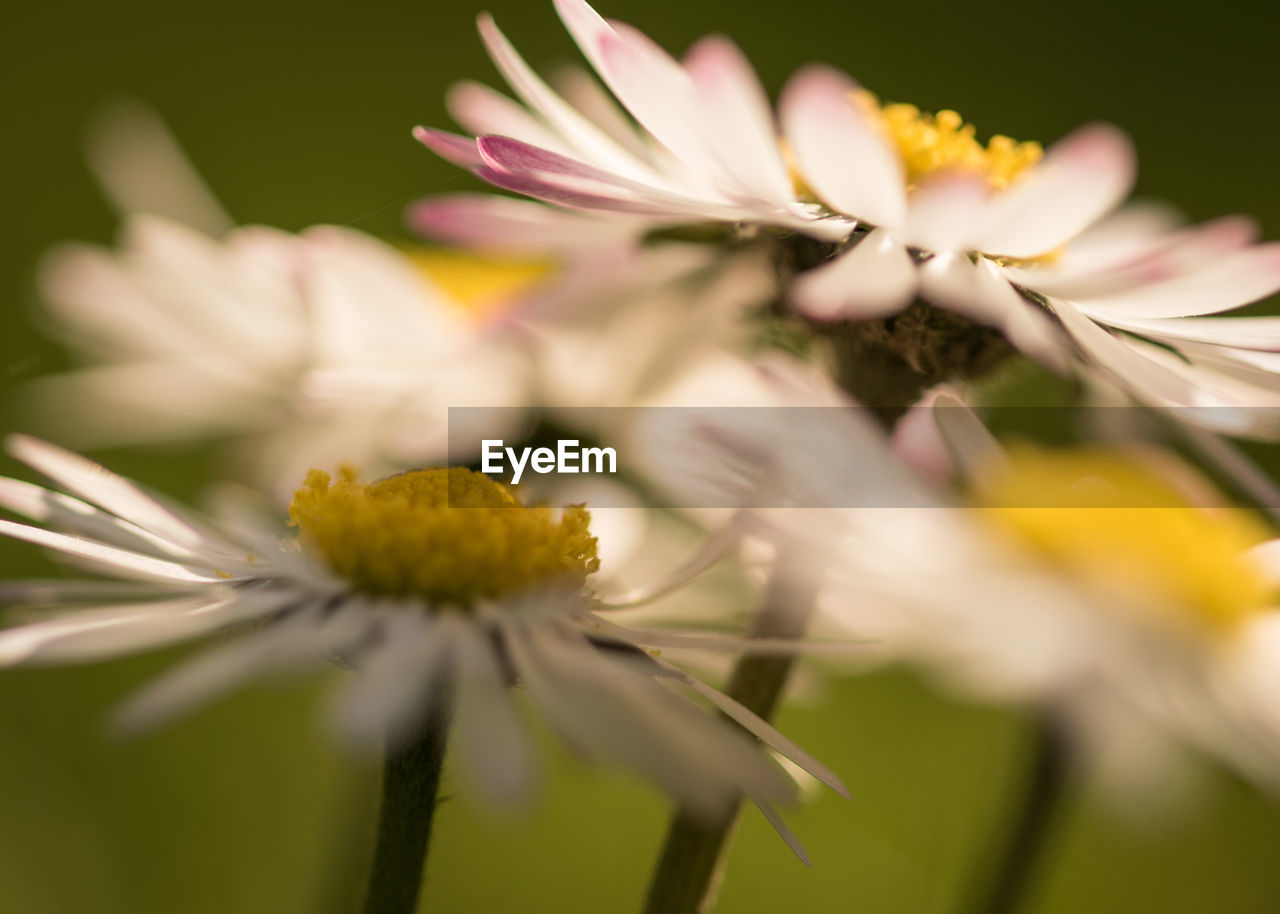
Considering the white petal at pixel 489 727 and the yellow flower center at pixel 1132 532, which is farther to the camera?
the yellow flower center at pixel 1132 532

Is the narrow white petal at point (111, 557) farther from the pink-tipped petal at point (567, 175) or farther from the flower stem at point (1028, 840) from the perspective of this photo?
the flower stem at point (1028, 840)

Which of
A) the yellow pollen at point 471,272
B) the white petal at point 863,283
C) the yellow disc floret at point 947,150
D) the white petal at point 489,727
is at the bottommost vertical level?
the white petal at point 489,727

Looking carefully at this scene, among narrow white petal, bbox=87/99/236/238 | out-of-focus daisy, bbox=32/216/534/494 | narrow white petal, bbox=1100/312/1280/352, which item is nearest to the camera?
narrow white petal, bbox=1100/312/1280/352

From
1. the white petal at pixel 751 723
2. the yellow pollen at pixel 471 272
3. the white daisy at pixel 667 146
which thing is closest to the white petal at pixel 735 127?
the white daisy at pixel 667 146

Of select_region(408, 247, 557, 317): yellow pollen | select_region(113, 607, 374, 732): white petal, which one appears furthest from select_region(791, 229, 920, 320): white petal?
select_region(408, 247, 557, 317): yellow pollen

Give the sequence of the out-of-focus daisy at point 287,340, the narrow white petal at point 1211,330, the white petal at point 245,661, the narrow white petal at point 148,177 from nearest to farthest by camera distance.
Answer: the white petal at point 245,661, the narrow white petal at point 1211,330, the out-of-focus daisy at point 287,340, the narrow white petal at point 148,177

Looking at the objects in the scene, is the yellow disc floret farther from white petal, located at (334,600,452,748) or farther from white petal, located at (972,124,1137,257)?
white petal, located at (334,600,452,748)

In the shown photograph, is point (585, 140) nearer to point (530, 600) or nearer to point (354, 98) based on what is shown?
point (530, 600)

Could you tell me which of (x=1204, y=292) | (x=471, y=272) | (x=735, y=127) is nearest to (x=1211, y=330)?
(x=1204, y=292)

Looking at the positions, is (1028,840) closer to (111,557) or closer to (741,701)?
(741,701)
